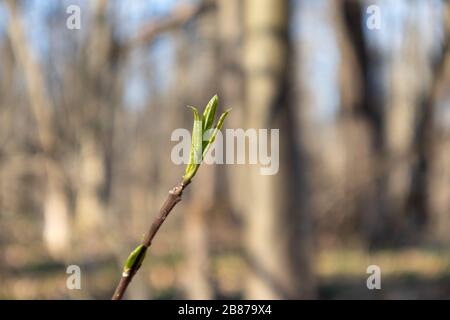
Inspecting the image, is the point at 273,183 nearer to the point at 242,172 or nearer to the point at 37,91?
the point at 242,172

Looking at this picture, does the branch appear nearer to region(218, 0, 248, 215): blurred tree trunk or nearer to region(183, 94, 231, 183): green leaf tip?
region(183, 94, 231, 183): green leaf tip

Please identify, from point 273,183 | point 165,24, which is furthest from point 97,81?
point 273,183

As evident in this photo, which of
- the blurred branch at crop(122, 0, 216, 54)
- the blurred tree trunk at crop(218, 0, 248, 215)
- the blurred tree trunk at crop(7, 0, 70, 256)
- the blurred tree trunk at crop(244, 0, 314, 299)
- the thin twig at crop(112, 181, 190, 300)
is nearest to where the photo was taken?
the thin twig at crop(112, 181, 190, 300)

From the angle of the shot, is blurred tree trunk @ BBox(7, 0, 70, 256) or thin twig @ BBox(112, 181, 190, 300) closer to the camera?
thin twig @ BBox(112, 181, 190, 300)

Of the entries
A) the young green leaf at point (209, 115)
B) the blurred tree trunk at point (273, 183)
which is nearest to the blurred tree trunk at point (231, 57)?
the blurred tree trunk at point (273, 183)

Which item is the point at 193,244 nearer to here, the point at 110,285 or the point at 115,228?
the point at 115,228

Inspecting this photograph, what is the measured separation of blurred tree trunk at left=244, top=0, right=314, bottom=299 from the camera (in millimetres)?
3836

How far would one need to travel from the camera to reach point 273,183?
3.89m

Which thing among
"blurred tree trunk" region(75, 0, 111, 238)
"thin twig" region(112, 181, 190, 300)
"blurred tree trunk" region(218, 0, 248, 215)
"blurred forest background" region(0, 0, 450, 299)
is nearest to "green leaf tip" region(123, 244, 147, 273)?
"thin twig" region(112, 181, 190, 300)

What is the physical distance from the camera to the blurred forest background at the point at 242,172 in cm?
395

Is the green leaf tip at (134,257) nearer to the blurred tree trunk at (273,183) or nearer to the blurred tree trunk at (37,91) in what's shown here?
the blurred tree trunk at (273,183)

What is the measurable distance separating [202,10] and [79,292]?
136 inches
